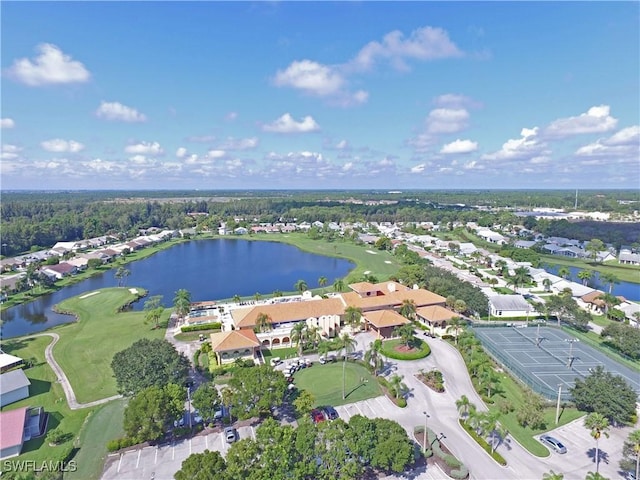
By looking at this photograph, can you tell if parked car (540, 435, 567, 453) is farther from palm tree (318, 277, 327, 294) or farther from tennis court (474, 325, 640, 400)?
palm tree (318, 277, 327, 294)

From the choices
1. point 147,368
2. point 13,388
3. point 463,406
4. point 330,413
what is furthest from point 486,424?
point 13,388

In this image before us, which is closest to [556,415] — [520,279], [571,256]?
[520,279]

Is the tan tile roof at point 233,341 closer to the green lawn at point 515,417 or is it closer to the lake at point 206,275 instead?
the green lawn at point 515,417

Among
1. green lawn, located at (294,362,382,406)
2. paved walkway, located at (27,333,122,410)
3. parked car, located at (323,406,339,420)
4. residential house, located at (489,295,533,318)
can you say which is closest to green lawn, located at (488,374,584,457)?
green lawn, located at (294,362,382,406)

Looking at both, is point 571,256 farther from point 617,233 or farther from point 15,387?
point 15,387

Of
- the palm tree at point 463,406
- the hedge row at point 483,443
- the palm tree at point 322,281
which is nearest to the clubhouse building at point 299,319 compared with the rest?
the palm tree at point 322,281

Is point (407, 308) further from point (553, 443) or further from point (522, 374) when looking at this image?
point (553, 443)
